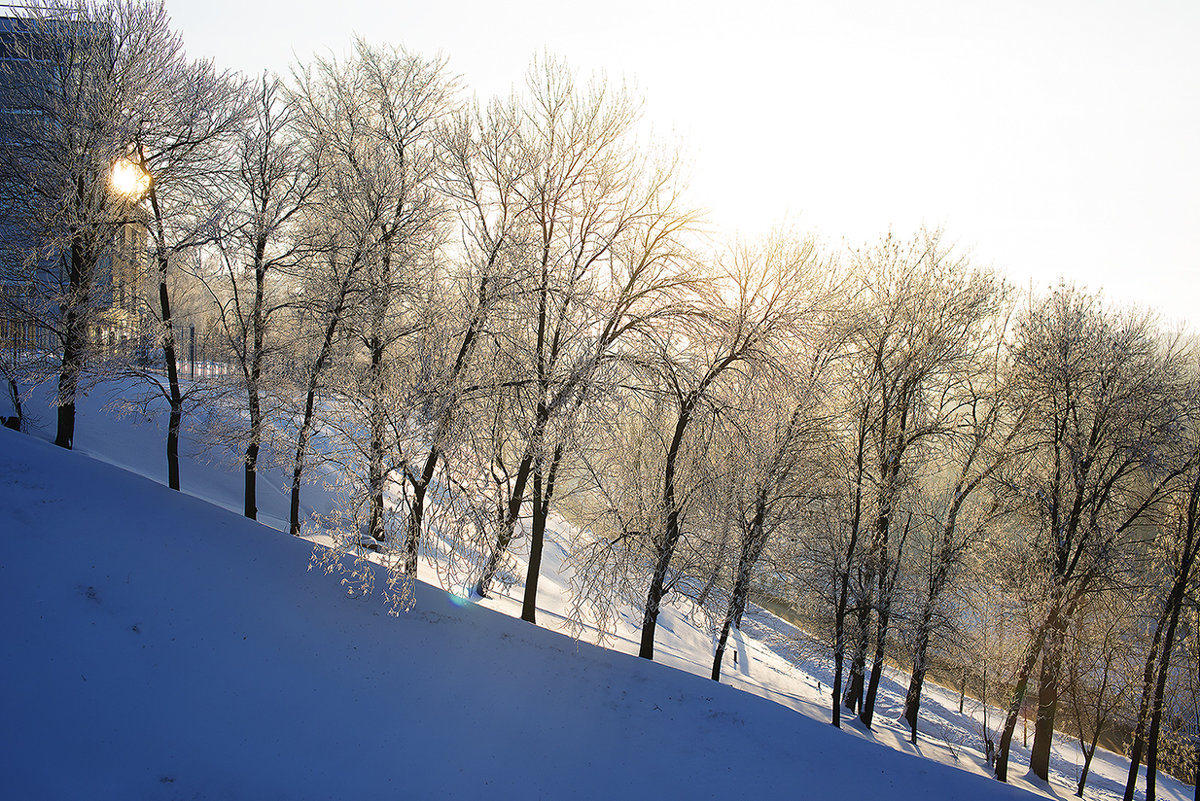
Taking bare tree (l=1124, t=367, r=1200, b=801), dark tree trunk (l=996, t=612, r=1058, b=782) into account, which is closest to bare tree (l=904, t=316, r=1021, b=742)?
dark tree trunk (l=996, t=612, r=1058, b=782)

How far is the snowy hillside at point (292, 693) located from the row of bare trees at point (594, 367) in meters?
1.40

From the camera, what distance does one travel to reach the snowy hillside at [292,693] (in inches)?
314

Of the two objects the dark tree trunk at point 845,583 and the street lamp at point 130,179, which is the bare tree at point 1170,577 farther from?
the street lamp at point 130,179

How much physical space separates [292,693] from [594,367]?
7.16 metres

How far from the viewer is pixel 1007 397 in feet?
52.7

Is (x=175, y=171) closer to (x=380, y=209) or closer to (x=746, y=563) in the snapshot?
(x=380, y=209)

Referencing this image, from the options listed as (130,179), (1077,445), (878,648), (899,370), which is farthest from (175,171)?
(1077,445)

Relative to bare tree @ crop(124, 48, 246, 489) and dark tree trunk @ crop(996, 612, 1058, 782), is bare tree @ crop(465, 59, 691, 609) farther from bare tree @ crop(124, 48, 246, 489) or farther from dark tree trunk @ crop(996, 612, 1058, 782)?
dark tree trunk @ crop(996, 612, 1058, 782)

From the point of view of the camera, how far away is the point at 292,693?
9.30m

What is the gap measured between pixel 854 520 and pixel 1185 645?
34.6 feet

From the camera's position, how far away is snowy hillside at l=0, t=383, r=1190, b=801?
26.2 feet

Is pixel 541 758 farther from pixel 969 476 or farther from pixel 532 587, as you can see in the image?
pixel 969 476

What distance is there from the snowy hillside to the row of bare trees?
4.61 ft

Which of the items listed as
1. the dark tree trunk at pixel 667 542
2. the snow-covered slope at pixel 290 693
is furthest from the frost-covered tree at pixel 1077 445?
the dark tree trunk at pixel 667 542
